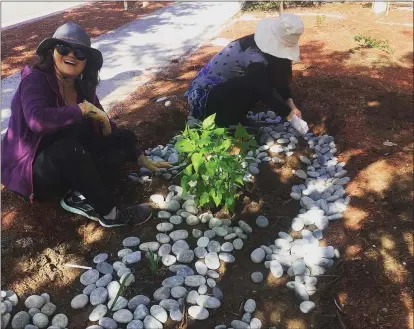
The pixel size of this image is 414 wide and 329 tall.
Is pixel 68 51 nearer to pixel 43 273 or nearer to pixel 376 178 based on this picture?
pixel 43 273

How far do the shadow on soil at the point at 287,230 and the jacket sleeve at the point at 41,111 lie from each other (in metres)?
0.63

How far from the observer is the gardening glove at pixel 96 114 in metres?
2.30

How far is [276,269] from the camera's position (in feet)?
7.64

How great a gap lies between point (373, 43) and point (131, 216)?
14.0ft

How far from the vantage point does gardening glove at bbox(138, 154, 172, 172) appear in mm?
2865

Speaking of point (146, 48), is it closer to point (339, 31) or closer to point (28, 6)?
point (339, 31)

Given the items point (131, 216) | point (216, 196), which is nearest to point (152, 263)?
point (131, 216)

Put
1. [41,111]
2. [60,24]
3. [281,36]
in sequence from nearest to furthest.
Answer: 1. [41,111]
2. [281,36]
3. [60,24]

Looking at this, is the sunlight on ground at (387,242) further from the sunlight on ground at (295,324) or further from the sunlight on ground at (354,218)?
the sunlight on ground at (295,324)

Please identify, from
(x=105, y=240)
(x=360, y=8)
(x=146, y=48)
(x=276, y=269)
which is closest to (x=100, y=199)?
(x=105, y=240)

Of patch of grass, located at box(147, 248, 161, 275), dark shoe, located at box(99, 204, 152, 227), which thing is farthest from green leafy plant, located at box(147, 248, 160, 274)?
dark shoe, located at box(99, 204, 152, 227)

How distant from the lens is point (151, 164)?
2.91 m

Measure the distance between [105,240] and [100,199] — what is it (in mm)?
294

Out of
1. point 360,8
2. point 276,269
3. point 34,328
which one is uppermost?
point 34,328
